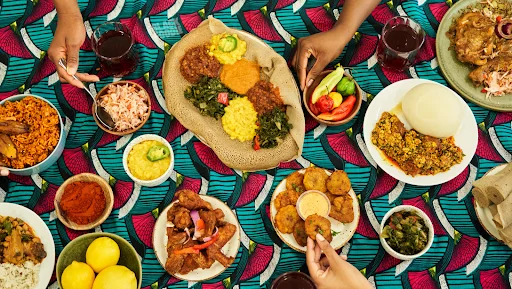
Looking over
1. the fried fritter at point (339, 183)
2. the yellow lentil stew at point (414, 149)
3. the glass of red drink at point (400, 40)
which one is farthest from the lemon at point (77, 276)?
the glass of red drink at point (400, 40)

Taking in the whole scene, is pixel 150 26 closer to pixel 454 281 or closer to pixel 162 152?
pixel 162 152

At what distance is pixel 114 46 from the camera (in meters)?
3.10

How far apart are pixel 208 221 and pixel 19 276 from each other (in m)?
1.11

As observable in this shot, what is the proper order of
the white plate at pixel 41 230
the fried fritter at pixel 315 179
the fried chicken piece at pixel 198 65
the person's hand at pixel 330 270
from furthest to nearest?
the fried chicken piece at pixel 198 65
the fried fritter at pixel 315 179
the white plate at pixel 41 230
the person's hand at pixel 330 270

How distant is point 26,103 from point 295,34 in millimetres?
1795

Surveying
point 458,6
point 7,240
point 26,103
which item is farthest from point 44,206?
point 458,6

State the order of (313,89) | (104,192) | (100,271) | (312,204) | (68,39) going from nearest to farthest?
(100,271), (312,204), (104,192), (68,39), (313,89)

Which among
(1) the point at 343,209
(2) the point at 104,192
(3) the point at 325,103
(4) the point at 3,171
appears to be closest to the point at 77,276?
(2) the point at 104,192

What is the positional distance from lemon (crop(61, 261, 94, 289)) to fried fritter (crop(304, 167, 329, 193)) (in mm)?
1304

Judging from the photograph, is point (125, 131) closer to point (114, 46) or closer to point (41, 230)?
point (114, 46)

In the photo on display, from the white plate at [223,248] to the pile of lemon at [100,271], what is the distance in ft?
0.73

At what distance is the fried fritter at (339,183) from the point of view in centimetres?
277

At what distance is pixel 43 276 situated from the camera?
2709 mm

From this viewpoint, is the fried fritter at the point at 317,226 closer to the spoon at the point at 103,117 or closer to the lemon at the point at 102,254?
the lemon at the point at 102,254
